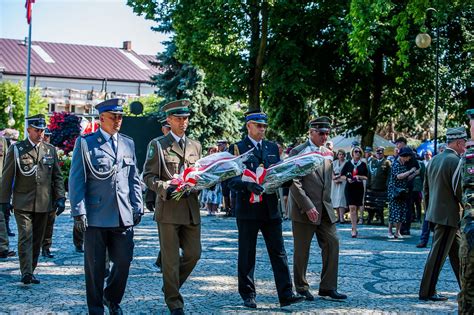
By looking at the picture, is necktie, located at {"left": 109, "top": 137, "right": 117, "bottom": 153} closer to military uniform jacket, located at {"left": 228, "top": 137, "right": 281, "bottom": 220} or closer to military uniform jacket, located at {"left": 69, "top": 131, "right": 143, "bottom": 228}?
military uniform jacket, located at {"left": 69, "top": 131, "right": 143, "bottom": 228}

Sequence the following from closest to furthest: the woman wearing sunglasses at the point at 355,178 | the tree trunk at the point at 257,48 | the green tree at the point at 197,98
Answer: the woman wearing sunglasses at the point at 355,178 < the tree trunk at the point at 257,48 < the green tree at the point at 197,98

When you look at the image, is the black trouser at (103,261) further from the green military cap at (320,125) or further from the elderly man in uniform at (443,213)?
the elderly man in uniform at (443,213)

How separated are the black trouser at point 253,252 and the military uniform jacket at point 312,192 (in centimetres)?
45

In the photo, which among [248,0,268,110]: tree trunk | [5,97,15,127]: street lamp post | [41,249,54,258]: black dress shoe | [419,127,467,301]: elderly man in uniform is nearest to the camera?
[419,127,467,301]: elderly man in uniform

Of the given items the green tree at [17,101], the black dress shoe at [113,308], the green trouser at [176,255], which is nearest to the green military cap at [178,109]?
the green trouser at [176,255]

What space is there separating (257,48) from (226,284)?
71.3 feet

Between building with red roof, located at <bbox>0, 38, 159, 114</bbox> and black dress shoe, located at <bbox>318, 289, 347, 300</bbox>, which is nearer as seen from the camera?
black dress shoe, located at <bbox>318, 289, 347, 300</bbox>

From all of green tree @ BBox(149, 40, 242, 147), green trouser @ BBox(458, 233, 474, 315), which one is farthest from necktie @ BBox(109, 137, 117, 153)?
green tree @ BBox(149, 40, 242, 147)

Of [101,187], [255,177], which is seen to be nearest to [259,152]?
[255,177]

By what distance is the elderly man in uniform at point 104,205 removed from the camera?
24.5ft

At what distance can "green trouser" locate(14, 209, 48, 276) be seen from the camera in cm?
980

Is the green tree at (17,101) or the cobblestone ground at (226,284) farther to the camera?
the green tree at (17,101)

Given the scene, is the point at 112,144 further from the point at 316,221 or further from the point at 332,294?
the point at 332,294

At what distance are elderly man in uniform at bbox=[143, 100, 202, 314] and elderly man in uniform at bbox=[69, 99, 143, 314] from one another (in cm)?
33
